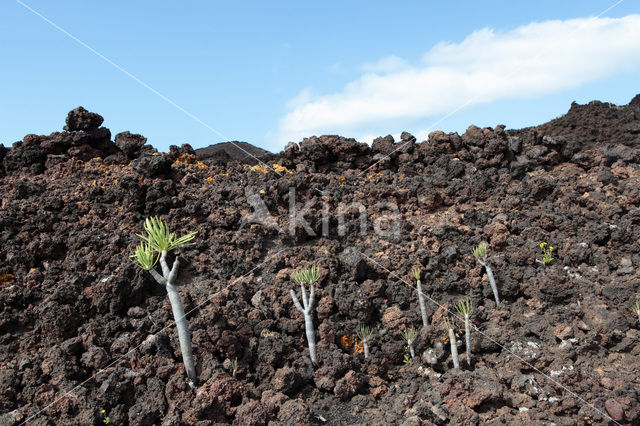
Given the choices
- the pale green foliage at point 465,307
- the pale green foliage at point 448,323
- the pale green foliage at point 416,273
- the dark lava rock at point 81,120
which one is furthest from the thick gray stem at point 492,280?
the dark lava rock at point 81,120

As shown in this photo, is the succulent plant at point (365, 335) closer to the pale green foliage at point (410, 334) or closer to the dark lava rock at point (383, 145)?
the pale green foliage at point (410, 334)

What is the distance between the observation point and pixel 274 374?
21.6ft

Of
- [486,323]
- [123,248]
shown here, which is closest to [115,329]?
[123,248]

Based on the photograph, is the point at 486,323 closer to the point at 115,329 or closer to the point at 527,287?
the point at 527,287

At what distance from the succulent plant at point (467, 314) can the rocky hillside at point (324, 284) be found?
0.13 m

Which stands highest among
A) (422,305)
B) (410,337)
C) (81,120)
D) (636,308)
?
(81,120)

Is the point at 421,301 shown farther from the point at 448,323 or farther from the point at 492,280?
the point at 492,280

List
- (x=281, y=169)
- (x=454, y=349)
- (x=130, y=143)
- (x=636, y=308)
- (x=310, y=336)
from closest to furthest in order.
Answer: (x=454, y=349) → (x=310, y=336) → (x=636, y=308) → (x=281, y=169) → (x=130, y=143)

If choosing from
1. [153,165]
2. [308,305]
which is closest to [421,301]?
[308,305]

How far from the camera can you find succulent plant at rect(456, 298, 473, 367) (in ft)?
22.2

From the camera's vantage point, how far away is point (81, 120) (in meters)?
11.5

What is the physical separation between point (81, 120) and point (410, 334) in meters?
8.96

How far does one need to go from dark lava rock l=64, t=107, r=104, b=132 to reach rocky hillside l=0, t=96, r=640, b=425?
0.03 m

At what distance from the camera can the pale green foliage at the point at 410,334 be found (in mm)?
7011
